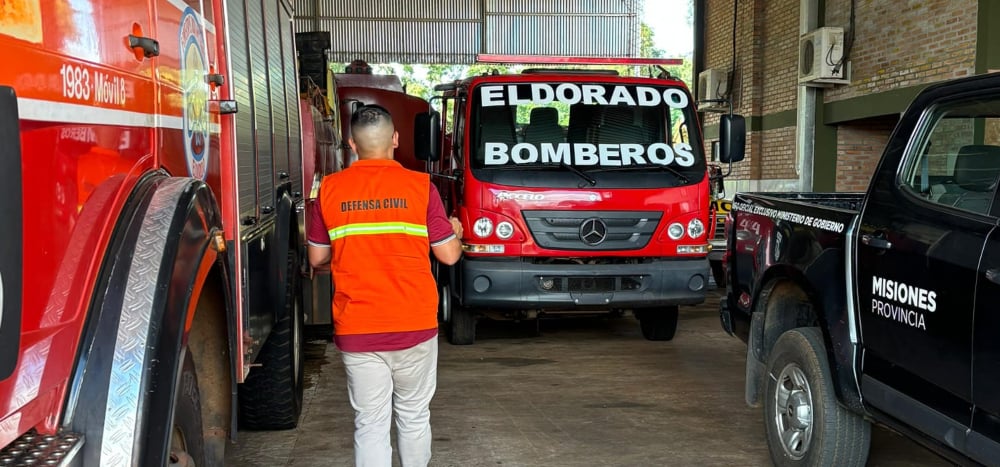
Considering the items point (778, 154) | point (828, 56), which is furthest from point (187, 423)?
point (778, 154)

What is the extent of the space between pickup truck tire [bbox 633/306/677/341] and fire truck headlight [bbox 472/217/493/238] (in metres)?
1.80

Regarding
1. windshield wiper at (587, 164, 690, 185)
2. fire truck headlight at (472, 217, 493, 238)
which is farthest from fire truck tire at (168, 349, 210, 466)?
windshield wiper at (587, 164, 690, 185)

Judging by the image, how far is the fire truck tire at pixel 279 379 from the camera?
16.8 ft

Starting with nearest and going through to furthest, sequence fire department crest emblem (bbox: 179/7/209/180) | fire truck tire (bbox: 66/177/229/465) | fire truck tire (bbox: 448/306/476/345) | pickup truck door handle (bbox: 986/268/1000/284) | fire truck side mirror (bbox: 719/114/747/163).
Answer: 1. fire truck tire (bbox: 66/177/229/465)
2. fire department crest emblem (bbox: 179/7/209/180)
3. pickup truck door handle (bbox: 986/268/1000/284)
4. fire truck side mirror (bbox: 719/114/747/163)
5. fire truck tire (bbox: 448/306/476/345)

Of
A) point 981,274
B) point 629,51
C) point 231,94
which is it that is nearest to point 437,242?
point 231,94

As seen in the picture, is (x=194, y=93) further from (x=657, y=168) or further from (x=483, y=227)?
(x=657, y=168)

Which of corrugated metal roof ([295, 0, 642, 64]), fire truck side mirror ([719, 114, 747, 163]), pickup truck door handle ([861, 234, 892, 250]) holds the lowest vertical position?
pickup truck door handle ([861, 234, 892, 250])

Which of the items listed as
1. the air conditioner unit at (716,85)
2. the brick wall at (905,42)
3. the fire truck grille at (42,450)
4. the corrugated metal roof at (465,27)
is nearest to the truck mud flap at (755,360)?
the fire truck grille at (42,450)

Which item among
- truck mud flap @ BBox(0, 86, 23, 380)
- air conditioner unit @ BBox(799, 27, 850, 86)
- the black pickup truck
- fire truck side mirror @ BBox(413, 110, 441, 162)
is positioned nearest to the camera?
truck mud flap @ BBox(0, 86, 23, 380)

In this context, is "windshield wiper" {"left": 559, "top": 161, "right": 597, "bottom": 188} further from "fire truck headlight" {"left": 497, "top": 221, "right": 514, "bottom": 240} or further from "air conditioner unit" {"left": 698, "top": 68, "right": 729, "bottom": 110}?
"air conditioner unit" {"left": 698, "top": 68, "right": 729, "bottom": 110}

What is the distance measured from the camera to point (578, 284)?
7.64m

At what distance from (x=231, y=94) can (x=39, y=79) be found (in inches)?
74.0

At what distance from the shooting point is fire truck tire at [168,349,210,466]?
224 cm

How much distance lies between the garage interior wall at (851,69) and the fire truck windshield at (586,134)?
4455 millimetres
